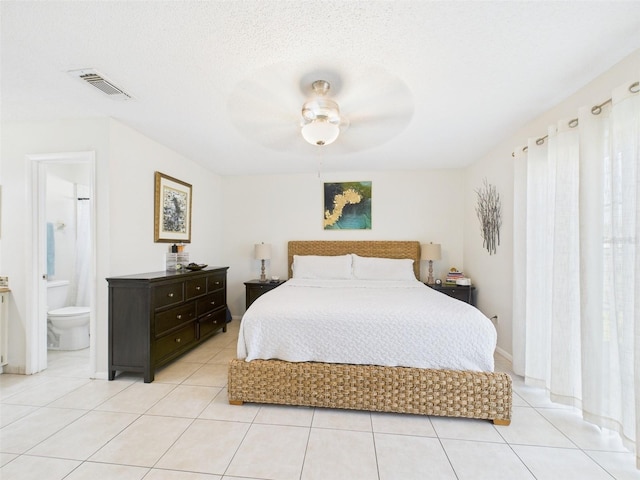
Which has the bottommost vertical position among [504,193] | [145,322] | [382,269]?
[145,322]

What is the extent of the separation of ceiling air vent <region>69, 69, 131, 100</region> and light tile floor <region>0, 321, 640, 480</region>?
2.41m

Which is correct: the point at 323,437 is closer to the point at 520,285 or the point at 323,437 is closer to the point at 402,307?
the point at 402,307

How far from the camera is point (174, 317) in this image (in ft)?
9.54

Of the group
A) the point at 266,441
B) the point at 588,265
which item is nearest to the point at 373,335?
the point at 266,441

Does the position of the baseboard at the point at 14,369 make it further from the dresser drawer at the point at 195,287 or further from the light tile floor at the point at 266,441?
the dresser drawer at the point at 195,287

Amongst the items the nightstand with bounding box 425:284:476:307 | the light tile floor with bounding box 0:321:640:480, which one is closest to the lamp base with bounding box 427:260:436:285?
the nightstand with bounding box 425:284:476:307

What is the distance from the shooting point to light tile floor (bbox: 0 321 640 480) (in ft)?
5.03

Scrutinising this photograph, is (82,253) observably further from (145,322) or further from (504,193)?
(504,193)

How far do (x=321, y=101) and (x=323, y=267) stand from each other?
2603 millimetres

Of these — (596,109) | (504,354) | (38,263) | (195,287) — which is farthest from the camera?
(195,287)

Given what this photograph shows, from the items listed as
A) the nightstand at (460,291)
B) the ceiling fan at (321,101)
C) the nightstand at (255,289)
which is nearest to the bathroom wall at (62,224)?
the nightstand at (255,289)

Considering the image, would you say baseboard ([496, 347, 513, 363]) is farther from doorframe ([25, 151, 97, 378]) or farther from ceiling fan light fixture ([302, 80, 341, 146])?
doorframe ([25, 151, 97, 378])

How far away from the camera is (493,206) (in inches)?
134

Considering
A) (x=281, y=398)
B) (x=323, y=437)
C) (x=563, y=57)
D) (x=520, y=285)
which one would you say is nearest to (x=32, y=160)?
(x=281, y=398)
